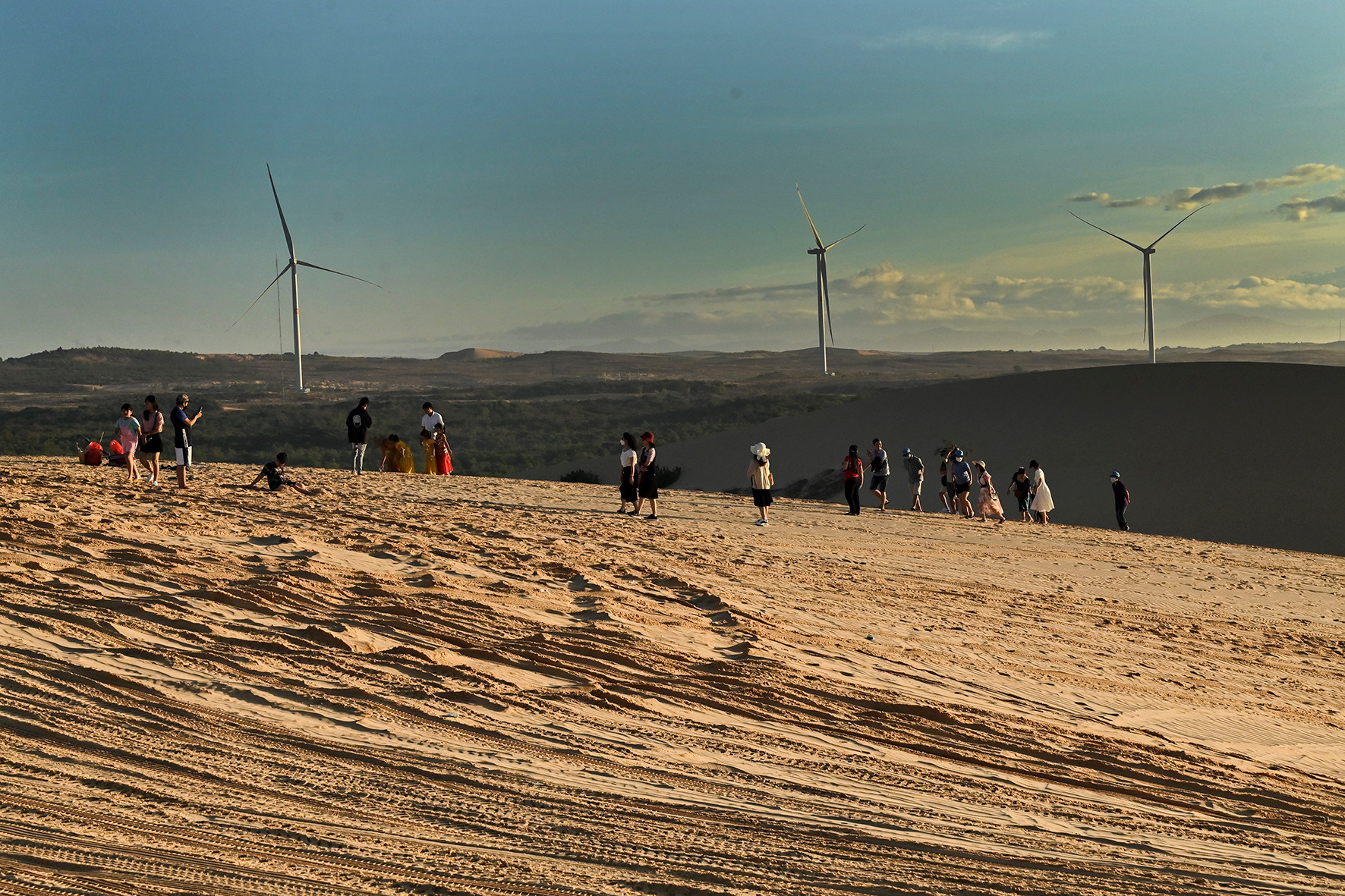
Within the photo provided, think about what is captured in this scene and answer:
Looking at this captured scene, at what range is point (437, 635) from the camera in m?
8.49

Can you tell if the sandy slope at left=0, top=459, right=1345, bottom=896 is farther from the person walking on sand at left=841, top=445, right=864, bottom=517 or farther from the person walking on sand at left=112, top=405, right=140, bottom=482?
the person walking on sand at left=841, top=445, right=864, bottom=517

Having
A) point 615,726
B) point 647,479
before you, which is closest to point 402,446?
point 647,479

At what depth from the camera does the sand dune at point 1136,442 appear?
102ft

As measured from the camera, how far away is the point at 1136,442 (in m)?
38.9

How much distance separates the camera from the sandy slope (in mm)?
4875

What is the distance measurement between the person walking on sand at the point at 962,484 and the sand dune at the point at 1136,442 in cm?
876

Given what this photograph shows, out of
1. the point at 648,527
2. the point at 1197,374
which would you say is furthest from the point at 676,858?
the point at 1197,374

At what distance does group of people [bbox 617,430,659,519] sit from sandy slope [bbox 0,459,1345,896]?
538cm

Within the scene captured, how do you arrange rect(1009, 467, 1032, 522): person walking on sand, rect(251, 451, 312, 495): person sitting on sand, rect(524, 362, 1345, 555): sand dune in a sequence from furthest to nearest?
rect(524, 362, 1345, 555): sand dune, rect(1009, 467, 1032, 522): person walking on sand, rect(251, 451, 312, 495): person sitting on sand

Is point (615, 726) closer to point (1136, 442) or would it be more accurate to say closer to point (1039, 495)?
point (1039, 495)

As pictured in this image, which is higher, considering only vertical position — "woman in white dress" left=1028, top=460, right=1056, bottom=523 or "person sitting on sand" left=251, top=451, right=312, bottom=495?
"person sitting on sand" left=251, top=451, right=312, bottom=495

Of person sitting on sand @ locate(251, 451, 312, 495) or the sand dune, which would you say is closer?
person sitting on sand @ locate(251, 451, 312, 495)

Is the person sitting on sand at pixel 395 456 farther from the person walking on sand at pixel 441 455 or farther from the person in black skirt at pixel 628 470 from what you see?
the person in black skirt at pixel 628 470

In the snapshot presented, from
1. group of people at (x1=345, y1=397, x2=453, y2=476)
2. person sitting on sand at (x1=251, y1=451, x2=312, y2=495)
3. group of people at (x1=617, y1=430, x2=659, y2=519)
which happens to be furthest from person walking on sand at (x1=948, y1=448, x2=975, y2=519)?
person sitting on sand at (x1=251, y1=451, x2=312, y2=495)
